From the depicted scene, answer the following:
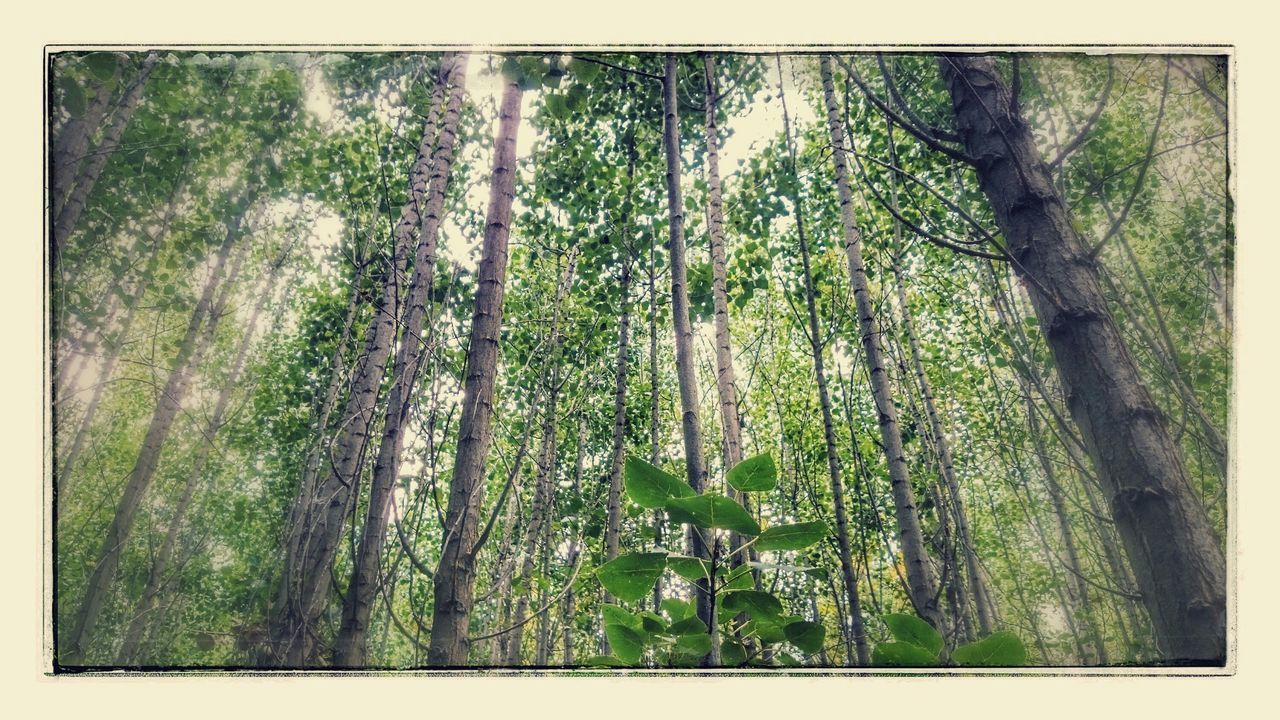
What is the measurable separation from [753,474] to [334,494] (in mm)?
1433

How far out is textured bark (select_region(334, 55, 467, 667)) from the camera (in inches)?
57.5

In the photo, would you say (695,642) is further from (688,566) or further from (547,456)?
(547,456)

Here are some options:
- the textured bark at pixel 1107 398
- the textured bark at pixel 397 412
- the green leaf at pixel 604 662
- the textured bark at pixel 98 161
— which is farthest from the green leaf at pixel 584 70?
the green leaf at pixel 604 662

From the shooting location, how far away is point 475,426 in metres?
1.49

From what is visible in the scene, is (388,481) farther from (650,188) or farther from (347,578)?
(650,188)

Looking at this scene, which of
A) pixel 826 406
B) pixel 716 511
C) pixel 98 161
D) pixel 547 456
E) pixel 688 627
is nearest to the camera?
pixel 716 511

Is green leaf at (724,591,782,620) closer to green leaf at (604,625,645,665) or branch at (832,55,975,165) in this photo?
green leaf at (604,625,645,665)

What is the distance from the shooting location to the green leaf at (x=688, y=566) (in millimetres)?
967

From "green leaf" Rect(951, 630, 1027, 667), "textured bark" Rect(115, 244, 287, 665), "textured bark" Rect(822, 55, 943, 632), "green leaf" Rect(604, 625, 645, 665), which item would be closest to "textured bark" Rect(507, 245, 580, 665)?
"textured bark" Rect(115, 244, 287, 665)

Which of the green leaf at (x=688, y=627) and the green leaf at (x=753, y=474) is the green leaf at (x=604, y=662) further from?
the green leaf at (x=753, y=474)

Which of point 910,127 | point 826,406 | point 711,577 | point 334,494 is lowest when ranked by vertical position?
point 711,577

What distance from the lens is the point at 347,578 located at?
160 cm

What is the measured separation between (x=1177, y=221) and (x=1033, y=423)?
2.13 ft

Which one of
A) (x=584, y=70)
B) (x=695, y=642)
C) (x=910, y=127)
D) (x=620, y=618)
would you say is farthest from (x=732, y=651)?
(x=584, y=70)
